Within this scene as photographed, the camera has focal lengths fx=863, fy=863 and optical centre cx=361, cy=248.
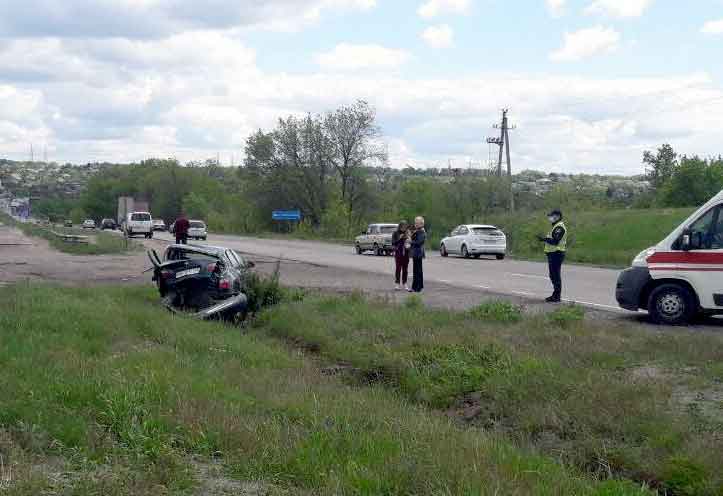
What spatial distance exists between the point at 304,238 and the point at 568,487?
6625cm

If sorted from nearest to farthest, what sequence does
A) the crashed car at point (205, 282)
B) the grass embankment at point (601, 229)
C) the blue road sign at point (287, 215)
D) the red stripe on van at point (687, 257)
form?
the red stripe on van at point (687, 257) → the crashed car at point (205, 282) → the grass embankment at point (601, 229) → the blue road sign at point (287, 215)

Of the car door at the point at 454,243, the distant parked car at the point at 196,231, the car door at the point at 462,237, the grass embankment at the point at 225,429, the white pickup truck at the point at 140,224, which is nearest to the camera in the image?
the grass embankment at the point at 225,429

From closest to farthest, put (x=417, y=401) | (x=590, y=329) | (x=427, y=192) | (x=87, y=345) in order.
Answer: (x=417, y=401) < (x=87, y=345) < (x=590, y=329) < (x=427, y=192)

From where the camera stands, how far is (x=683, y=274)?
43.8ft

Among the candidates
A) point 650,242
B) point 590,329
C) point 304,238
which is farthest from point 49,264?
point 304,238

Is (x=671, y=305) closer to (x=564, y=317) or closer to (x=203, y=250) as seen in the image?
(x=564, y=317)

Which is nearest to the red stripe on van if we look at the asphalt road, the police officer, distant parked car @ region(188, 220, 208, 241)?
the asphalt road

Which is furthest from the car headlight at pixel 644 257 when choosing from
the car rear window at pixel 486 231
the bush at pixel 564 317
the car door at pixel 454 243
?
the car door at pixel 454 243

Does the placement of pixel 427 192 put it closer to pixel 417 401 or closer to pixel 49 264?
pixel 49 264

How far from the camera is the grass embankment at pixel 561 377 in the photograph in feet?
23.6

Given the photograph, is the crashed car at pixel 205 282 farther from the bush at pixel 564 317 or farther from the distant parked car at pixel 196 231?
the distant parked car at pixel 196 231

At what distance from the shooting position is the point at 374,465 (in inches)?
240

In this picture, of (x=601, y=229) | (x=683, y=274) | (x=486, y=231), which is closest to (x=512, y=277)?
(x=486, y=231)

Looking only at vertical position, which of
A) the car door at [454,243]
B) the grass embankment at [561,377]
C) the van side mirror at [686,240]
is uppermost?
the van side mirror at [686,240]
